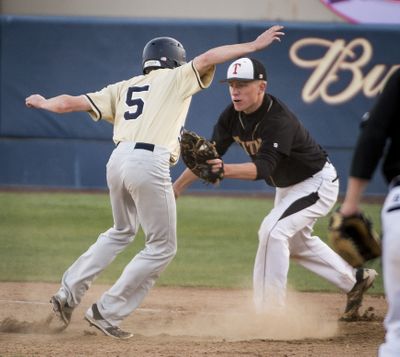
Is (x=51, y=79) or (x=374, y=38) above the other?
(x=374, y=38)

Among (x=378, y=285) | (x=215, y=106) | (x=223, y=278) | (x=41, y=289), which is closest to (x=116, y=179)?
(x=41, y=289)

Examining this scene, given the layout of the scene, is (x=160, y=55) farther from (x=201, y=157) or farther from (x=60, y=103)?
(x=201, y=157)

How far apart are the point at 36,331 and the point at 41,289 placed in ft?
6.24

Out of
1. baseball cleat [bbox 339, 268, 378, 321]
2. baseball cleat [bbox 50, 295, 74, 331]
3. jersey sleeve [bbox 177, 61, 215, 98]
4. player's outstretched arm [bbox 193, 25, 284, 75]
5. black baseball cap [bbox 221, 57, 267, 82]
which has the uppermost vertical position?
player's outstretched arm [bbox 193, 25, 284, 75]

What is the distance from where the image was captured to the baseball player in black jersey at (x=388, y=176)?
3682mm

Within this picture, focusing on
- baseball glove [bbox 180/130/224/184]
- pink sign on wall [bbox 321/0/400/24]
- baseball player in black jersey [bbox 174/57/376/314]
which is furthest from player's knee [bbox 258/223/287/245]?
pink sign on wall [bbox 321/0/400/24]

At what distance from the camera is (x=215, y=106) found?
46.7ft

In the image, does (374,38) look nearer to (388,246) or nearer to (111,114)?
(111,114)

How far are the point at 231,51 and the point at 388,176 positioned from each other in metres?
2.06

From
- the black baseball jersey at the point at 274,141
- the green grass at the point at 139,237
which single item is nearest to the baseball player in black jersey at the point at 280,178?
the black baseball jersey at the point at 274,141

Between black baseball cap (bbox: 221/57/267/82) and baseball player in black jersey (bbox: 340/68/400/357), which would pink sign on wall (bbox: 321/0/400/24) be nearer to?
black baseball cap (bbox: 221/57/267/82)

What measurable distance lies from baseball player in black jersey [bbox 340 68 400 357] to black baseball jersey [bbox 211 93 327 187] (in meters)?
2.06

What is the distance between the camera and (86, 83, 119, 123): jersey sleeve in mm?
6191

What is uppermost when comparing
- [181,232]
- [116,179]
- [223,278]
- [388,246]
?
[388,246]
